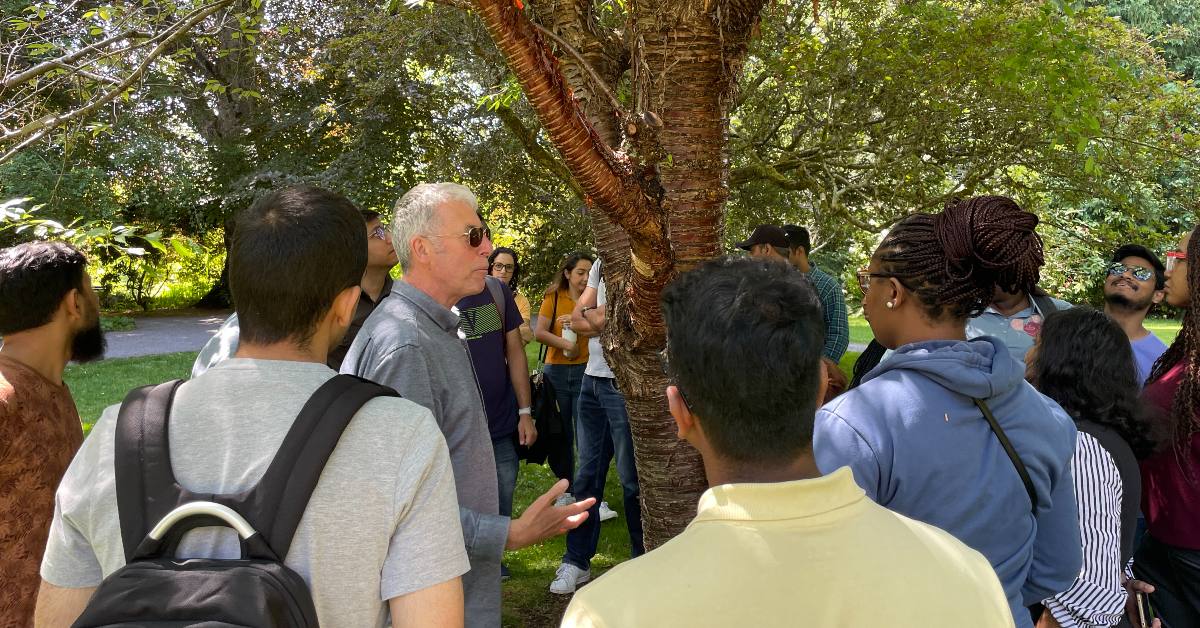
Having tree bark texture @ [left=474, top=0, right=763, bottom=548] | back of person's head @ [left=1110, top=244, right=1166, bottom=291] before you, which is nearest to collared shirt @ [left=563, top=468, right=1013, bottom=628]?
tree bark texture @ [left=474, top=0, right=763, bottom=548]

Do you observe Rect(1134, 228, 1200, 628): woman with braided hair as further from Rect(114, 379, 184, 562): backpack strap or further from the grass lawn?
the grass lawn

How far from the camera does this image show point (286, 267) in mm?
1559

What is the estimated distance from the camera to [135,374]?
13.3 m

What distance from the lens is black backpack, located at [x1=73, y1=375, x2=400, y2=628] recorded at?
129 centimetres

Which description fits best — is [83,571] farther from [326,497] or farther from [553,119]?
[553,119]

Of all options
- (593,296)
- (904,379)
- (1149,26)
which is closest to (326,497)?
(904,379)

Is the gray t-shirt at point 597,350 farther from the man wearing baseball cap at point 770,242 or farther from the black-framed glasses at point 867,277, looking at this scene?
the black-framed glasses at point 867,277

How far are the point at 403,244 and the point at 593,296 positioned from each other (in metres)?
2.84

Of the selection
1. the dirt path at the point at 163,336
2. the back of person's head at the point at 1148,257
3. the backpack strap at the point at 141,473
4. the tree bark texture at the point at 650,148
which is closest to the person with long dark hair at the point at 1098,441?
the tree bark texture at the point at 650,148

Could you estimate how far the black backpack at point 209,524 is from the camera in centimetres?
129

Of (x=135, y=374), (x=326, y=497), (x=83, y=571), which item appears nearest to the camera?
(x=326, y=497)

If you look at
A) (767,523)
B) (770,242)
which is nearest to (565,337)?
(770,242)

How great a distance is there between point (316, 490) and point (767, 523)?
0.73 m

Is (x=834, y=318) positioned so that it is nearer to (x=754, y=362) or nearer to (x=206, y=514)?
(x=754, y=362)
